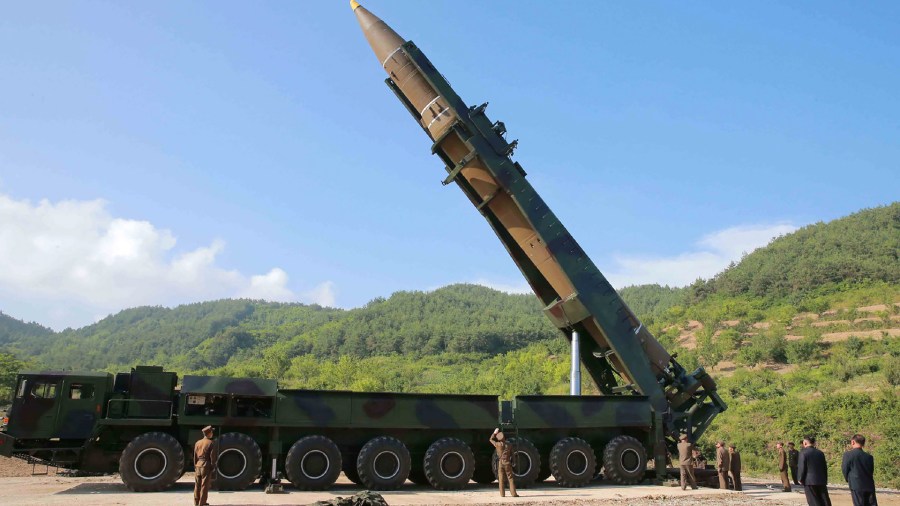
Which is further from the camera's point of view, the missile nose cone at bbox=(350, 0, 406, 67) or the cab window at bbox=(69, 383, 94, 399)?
the missile nose cone at bbox=(350, 0, 406, 67)

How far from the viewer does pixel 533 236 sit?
1241 cm

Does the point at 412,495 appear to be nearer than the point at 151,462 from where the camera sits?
No

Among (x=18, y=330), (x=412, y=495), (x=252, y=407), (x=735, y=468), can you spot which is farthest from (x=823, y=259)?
(x=18, y=330)

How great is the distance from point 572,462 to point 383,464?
129 inches

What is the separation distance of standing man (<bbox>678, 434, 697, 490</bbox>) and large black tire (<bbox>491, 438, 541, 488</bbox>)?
91.8 inches

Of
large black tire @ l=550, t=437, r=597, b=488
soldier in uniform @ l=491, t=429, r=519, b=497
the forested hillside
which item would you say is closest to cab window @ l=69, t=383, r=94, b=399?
soldier in uniform @ l=491, t=429, r=519, b=497

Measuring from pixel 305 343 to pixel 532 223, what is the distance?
68548 mm

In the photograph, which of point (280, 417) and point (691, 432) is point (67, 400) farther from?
point (691, 432)

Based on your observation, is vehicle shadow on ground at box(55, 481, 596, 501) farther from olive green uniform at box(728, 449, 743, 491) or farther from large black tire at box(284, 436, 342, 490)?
olive green uniform at box(728, 449, 743, 491)

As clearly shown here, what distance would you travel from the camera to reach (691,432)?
1295cm

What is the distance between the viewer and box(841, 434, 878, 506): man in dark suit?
643cm

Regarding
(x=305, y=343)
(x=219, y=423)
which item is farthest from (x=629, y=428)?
(x=305, y=343)

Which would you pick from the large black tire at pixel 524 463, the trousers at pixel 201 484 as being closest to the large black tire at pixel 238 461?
the trousers at pixel 201 484

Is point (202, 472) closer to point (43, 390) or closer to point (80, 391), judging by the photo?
point (80, 391)
